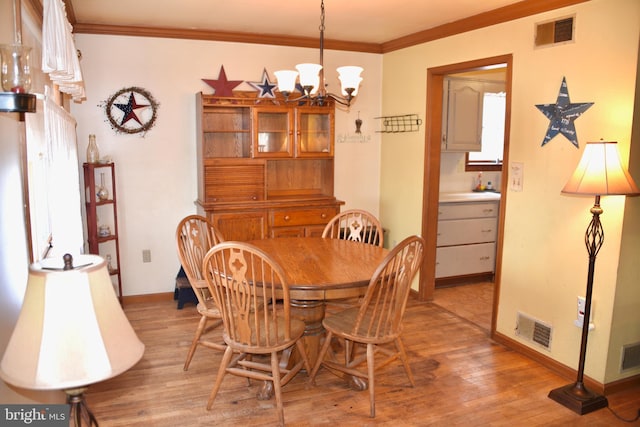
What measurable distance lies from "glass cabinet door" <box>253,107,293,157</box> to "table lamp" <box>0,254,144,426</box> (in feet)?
10.6

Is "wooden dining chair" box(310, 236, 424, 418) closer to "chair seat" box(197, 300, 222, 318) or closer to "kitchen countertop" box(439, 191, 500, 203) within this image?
"chair seat" box(197, 300, 222, 318)

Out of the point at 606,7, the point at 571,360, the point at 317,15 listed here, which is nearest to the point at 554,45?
the point at 606,7

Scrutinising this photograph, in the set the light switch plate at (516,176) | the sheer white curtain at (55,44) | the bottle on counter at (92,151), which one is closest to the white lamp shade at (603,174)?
the light switch plate at (516,176)

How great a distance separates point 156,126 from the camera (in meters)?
4.40

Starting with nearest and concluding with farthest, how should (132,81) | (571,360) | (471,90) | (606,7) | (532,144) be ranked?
(606,7), (571,360), (532,144), (132,81), (471,90)

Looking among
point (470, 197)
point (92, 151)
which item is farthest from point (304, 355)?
point (470, 197)

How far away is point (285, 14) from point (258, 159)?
48.4 inches

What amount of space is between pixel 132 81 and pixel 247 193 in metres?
1.36

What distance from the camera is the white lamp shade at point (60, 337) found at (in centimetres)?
116

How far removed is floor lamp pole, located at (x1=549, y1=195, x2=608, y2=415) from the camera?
2750mm

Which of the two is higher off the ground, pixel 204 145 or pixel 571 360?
pixel 204 145

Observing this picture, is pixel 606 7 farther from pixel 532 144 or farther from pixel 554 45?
pixel 532 144

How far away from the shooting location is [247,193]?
454cm

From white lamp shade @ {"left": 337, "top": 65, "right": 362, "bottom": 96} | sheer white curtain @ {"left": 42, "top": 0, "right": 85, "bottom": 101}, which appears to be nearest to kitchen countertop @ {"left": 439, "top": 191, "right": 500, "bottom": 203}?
white lamp shade @ {"left": 337, "top": 65, "right": 362, "bottom": 96}
